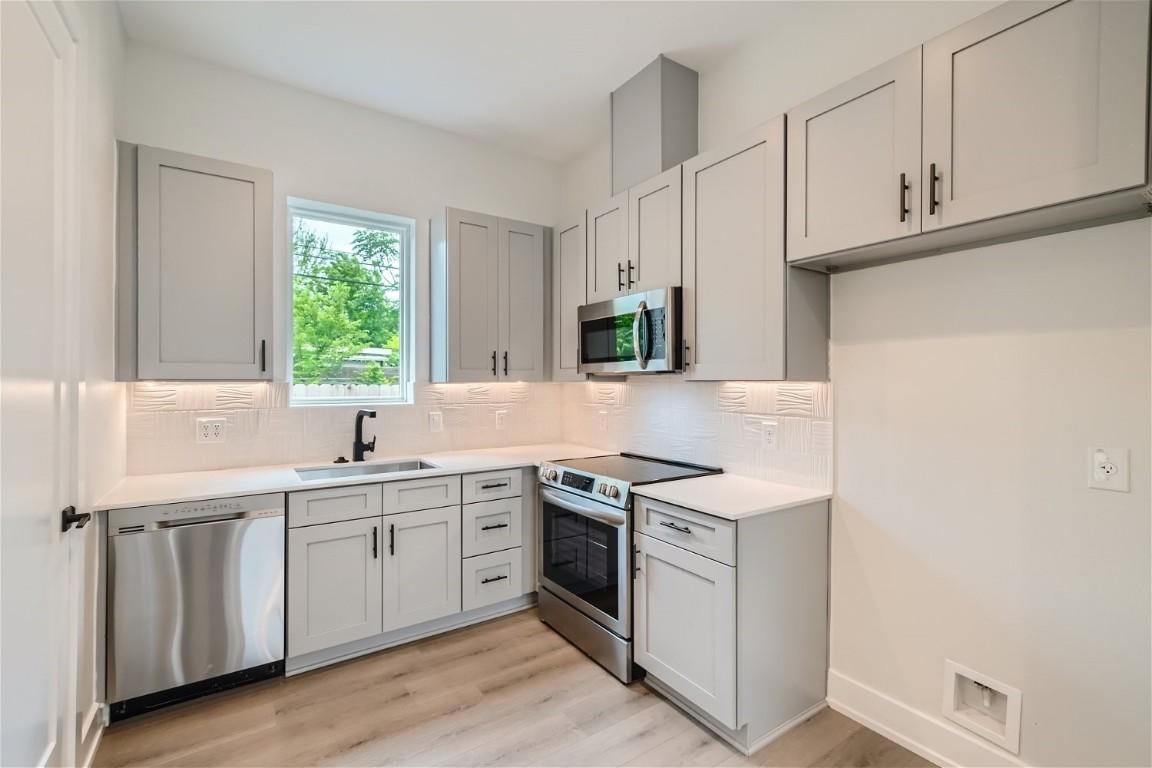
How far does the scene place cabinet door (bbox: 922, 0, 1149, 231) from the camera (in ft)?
4.24

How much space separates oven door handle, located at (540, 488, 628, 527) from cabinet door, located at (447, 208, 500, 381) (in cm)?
89

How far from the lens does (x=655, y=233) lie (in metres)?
2.68

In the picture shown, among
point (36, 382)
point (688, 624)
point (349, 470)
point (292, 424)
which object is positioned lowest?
point (688, 624)

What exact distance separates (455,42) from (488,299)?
137 cm

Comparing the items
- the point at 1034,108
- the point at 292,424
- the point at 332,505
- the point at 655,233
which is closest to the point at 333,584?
the point at 332,505

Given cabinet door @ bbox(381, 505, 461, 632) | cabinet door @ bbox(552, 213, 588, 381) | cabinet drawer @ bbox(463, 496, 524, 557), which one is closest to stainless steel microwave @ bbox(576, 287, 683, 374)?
cabinet door @ bbox(552, 213, 588, 381)

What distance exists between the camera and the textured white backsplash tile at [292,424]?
2.63m

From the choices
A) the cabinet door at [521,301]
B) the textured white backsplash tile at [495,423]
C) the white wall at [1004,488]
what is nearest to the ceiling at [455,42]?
the cabinet door at [521,301]

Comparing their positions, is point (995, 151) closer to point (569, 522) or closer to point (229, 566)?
point (569, 522)

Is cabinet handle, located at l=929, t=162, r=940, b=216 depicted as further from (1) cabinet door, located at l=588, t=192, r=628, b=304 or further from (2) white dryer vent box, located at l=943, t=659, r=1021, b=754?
(2) white dryer vent box, located at l=943, t=659, r=1021, b=754

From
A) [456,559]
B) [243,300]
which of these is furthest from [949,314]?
[243,300]

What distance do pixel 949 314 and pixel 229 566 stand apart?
306 cm

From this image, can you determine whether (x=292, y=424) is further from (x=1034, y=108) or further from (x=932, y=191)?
(x=1034, y=108)

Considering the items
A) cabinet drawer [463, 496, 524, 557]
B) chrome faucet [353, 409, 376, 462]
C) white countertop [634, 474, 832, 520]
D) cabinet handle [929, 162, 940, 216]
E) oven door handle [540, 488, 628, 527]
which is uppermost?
cabinet handle [929, 162, 940, 216]
